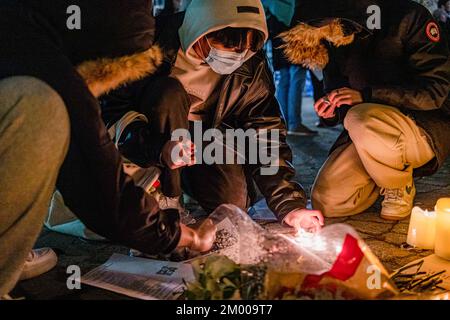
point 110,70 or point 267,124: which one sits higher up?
point 110,70

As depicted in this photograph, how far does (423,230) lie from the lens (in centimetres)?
267

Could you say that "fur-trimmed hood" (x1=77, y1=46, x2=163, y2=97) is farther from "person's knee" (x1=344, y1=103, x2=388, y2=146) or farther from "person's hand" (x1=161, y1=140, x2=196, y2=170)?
"person's knee" (x1=344, y1=103, x2=388, y2=146)

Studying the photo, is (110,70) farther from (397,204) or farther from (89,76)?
(397,204)

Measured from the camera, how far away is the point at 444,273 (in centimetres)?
233

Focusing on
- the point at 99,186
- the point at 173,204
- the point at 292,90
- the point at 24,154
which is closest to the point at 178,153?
the point at 173,204

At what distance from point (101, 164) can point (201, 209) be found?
5.33ft

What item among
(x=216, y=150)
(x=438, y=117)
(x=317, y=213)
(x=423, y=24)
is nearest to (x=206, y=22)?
Answer: (x=216, y=150)

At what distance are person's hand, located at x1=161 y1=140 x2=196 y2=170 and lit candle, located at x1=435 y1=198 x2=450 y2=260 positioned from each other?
1239 millimetres

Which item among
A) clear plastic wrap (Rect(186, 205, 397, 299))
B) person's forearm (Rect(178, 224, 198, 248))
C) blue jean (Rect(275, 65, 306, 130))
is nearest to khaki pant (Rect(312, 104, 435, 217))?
clear plastic wrap (Rect(186, 205, 397, 299))

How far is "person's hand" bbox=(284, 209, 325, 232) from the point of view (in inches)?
99.8

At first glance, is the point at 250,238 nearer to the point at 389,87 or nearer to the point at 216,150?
the point at 216,150

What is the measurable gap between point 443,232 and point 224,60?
140 centimetres

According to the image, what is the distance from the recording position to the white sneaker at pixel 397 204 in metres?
3.16

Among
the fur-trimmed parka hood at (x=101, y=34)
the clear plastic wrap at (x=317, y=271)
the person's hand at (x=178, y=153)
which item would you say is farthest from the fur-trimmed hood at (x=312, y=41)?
the clear plastic wrap at (x=317, y=271)
